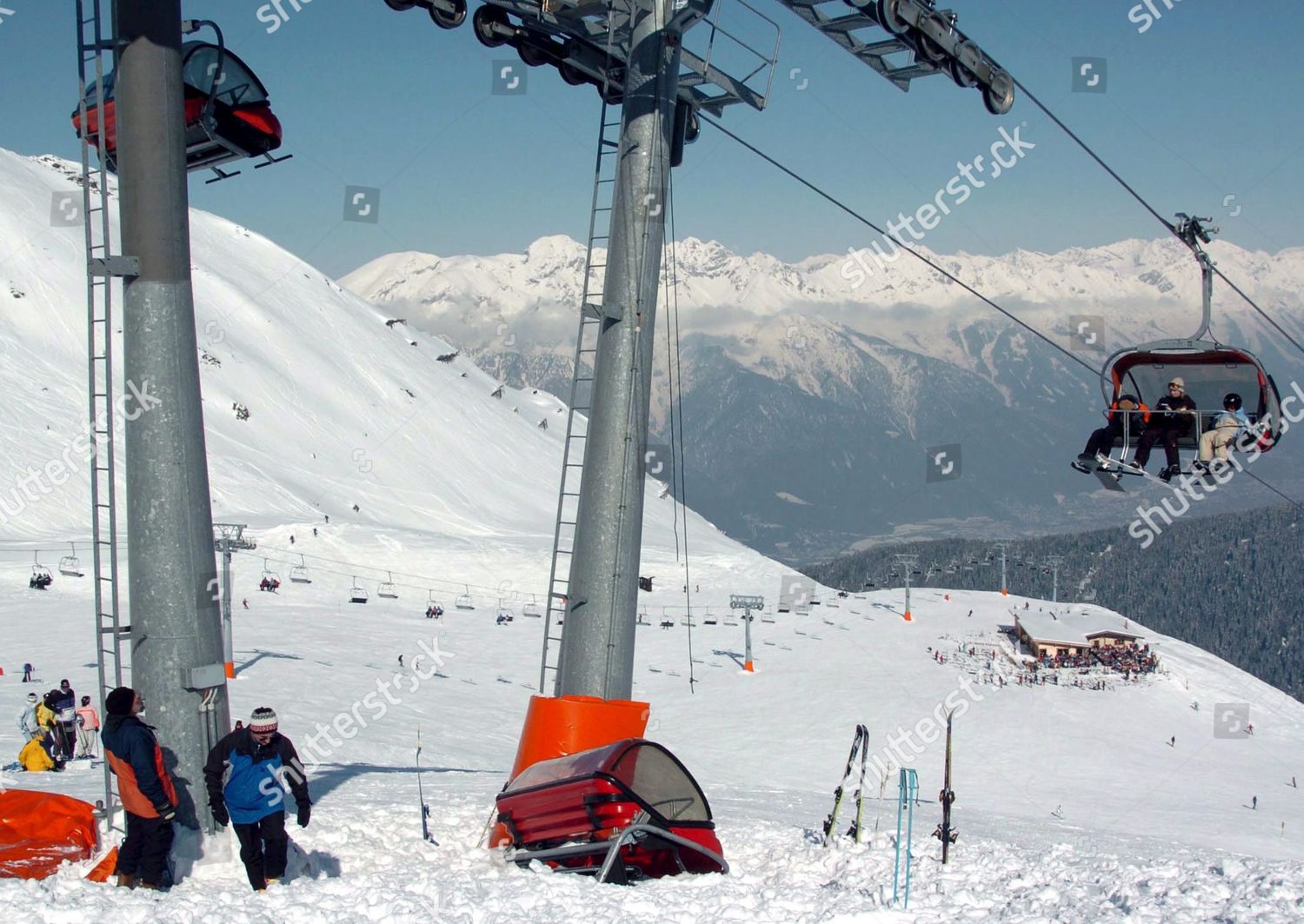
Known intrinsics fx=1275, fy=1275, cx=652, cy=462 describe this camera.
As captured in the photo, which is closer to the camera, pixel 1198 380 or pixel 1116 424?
pixel 1198 380

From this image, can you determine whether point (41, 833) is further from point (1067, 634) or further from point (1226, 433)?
point (1067, 634)

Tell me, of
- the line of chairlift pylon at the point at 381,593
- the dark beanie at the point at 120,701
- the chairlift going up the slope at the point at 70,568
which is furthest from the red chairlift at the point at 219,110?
the line of chairlift pylon at the point at 381,593

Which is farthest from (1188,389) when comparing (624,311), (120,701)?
(120,701)

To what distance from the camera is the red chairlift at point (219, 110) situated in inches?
485

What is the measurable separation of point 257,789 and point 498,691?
107 feet

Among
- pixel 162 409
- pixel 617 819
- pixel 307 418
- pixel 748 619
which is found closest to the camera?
pixel 617 819

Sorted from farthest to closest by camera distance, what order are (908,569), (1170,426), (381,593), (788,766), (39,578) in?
(908,569) → (381,593) → (39,578) → (788,766) → (1170,426)

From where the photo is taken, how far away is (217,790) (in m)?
8.98

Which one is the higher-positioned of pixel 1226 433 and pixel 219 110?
pixel 219 110

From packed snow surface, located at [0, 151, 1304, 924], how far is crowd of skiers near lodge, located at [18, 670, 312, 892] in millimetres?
398

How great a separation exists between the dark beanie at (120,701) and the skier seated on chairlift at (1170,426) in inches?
529

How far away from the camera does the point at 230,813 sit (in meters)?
9.02

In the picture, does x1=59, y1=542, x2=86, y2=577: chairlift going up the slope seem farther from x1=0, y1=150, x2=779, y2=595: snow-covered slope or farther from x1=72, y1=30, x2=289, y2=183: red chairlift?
x1=72, y1=30, x2=289, y2=183: red chairlift

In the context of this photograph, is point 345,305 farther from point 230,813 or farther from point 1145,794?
point 230,813
